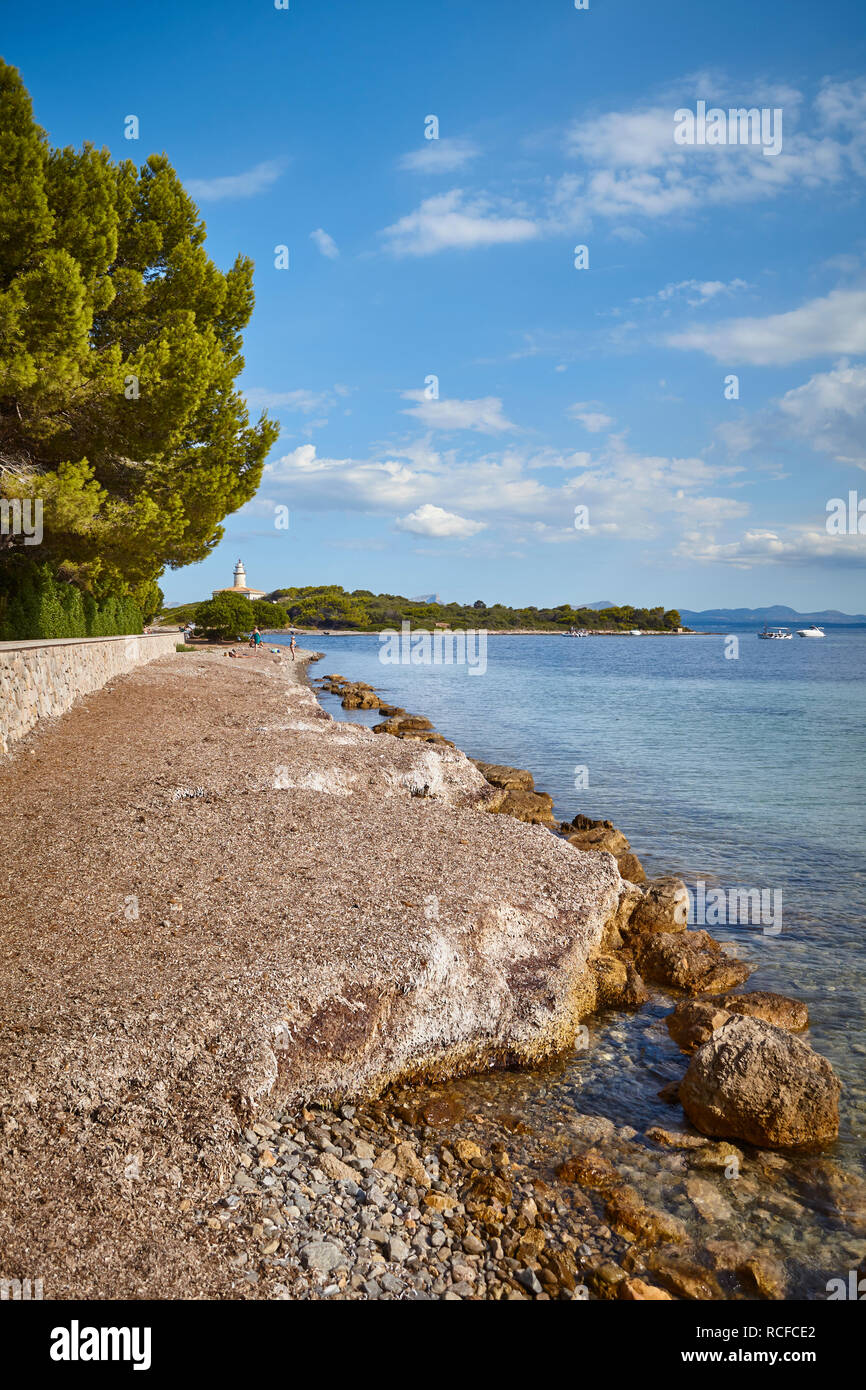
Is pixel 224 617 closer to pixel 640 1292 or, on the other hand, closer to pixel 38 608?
pixel 38 608

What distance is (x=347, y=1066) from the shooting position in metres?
6.00

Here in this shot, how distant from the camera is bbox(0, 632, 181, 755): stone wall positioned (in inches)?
521

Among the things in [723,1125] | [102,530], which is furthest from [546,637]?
[723,1125]

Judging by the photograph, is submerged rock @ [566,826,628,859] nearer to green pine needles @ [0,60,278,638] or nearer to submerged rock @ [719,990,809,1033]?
submerged rock @ [719,990,809,1033]

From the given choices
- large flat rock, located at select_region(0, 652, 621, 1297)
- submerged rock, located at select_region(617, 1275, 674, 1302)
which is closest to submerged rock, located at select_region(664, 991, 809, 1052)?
large flat rock, located at select_region(0, 652, 621, 1297)

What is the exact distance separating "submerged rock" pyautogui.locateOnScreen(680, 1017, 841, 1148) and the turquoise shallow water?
33 centimetres

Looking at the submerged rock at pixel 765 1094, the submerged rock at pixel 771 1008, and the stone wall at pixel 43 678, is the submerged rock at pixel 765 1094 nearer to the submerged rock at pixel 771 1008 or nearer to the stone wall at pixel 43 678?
the submerged rock at pixel 771 1008

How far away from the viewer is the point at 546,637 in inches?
7795

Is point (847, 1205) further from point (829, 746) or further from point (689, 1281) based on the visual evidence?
point (829, 746)

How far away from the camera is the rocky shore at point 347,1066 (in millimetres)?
4348

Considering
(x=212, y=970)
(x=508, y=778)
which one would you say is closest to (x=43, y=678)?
(x=508, y=778)

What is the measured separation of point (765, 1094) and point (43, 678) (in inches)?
557

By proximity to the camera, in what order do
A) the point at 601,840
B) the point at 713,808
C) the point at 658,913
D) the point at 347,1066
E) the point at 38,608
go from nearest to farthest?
the point at 347,1066
the point at 658,913
the point at 601,840
the point at 713,808
the point at 38,608

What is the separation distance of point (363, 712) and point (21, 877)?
98.1ft
